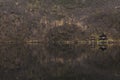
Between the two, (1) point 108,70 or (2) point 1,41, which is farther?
(2) point 1,41

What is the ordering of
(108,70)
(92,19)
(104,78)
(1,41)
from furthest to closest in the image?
(92,19)
(1,41)
(108,70)
(104,78)

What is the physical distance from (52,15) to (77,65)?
4123 cm

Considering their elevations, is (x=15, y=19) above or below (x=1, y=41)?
above

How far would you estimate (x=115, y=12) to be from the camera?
7012 cm

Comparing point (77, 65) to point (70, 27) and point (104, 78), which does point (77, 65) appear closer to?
point (104, 78)

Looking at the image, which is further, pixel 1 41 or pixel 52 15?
pixel 52 15

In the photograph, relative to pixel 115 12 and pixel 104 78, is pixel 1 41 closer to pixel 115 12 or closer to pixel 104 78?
pixel 115 12

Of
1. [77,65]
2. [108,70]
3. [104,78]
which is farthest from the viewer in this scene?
[77,65]

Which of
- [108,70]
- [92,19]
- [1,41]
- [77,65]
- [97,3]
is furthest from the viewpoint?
[97,3]

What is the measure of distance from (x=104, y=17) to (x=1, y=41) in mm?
22081

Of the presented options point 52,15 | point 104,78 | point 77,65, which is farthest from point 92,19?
point 104,78

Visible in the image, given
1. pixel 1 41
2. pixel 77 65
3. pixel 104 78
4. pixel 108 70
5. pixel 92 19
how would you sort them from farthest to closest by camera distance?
pixel 92 19 < pixel 1 41 < pixel 77 65 < pixel 108 70 < pixel 104 78

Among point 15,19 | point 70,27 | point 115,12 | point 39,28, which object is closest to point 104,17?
point 115,12

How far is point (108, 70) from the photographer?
27.7 metres
